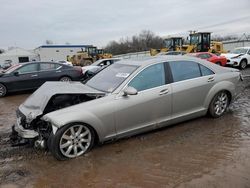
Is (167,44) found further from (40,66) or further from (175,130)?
(175,130)

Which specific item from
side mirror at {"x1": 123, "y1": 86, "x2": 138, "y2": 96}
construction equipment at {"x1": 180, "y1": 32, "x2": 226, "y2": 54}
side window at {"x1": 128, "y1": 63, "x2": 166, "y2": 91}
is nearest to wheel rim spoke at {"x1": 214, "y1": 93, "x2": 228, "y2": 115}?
side window at {"x1": 128, "y1": 63, "x2": 166, "y2": 91}

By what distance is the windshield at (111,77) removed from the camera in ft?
15.2

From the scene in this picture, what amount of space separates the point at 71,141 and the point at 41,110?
76 cm

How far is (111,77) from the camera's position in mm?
4996

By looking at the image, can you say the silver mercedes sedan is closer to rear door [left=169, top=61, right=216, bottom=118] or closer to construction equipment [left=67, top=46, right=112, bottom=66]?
rear door [left=169, top=61, right=216, bottom=118]

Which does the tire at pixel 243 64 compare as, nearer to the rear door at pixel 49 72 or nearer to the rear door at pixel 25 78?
the rear door at pixel 49 72

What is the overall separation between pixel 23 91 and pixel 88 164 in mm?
8871

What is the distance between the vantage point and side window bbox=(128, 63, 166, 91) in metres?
4.56

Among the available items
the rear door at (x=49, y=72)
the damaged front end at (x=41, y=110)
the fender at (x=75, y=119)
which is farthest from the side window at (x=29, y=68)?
the fender at (x=75, y=119)

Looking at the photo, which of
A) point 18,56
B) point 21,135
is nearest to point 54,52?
point 18,56

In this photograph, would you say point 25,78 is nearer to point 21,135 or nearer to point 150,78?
point 21,135

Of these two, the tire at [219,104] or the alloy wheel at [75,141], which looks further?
the tire at [219,104]

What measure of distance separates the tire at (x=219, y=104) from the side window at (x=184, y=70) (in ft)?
2.38

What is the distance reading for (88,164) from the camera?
3869 mm
